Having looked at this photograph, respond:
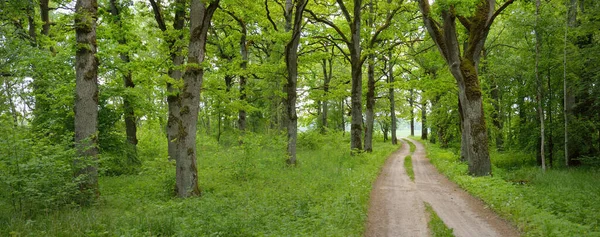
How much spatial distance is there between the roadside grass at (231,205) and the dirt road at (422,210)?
0.50 m

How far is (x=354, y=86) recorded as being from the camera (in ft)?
68.5

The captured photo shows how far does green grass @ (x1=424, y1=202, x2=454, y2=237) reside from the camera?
7.38 meters

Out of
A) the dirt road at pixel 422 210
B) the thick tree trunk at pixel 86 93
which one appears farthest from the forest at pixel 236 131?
the dirt road at pixel 422 210

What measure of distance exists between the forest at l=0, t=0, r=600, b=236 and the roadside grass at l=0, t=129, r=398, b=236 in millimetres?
55

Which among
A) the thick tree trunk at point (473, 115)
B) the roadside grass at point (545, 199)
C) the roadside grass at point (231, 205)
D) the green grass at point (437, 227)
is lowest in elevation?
the green grass at point (437, 227)

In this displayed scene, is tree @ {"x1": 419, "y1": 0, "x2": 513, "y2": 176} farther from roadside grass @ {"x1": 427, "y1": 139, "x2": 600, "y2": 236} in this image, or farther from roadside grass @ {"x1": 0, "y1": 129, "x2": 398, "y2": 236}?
roadside grass @ {"x1": 0, "y1": 129, "x2": 398, "y2": 236}

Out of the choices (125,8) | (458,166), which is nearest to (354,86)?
(458,166)

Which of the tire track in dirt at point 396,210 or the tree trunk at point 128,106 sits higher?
the tree trunk at point 128,106

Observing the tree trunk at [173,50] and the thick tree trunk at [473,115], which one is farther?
the thick tree trunk at [473,115]

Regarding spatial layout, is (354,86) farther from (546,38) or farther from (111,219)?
(111,219)

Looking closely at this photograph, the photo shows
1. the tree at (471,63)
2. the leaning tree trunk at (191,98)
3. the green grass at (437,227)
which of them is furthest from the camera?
the tree at (471,63)

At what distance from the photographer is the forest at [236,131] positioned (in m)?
7.27

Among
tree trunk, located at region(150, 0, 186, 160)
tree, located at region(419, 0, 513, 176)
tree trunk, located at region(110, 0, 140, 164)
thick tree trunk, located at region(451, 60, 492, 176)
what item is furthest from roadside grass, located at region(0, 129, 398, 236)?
tree, located at region(419, 0, 513, 176)

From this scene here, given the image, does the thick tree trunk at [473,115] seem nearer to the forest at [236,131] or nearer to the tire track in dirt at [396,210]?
the forest at [236,131]
